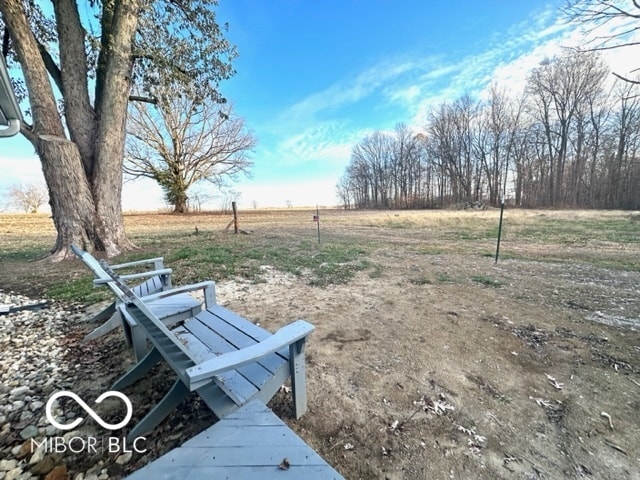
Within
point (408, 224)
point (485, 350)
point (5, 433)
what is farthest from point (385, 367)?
point (408, 224)

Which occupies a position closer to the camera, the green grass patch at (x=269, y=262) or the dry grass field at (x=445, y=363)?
the dry grass field at (x=445, y=363)

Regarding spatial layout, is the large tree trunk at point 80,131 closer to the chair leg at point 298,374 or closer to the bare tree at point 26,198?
the chair leg at point 298,374

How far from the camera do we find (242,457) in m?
0.91

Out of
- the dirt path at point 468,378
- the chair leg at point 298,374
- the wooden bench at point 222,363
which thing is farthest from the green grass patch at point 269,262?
the chair leg at point 298,374

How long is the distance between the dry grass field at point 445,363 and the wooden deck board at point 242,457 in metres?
0.61

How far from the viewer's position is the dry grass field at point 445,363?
1452 millimetres

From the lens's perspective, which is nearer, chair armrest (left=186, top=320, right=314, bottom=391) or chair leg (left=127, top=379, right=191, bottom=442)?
chair armrest (left=186, top=320, right=314, bottom=391)

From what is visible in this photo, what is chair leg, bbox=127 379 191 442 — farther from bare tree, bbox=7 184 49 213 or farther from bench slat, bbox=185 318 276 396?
bare tree, bbox=7 184 49 213

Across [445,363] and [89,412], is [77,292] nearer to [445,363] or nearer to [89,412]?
[89,412]

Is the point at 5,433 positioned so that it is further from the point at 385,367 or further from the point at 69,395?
the point at 385,367

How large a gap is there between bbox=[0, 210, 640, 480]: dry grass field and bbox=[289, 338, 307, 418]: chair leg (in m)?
0.10

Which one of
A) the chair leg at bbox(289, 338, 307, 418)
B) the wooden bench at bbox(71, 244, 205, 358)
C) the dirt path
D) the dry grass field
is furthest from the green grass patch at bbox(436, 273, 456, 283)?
the wooden bench at bbox(71, 244, 205, 358)

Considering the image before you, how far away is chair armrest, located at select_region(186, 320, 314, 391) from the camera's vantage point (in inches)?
41.4

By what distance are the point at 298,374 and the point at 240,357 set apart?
0.52 metres
